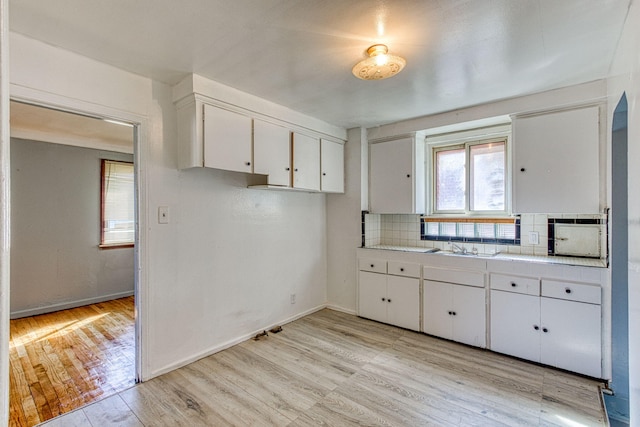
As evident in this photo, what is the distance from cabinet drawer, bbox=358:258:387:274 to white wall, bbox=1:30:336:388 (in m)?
0.93

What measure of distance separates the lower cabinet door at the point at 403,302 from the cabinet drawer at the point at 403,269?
0.04 m

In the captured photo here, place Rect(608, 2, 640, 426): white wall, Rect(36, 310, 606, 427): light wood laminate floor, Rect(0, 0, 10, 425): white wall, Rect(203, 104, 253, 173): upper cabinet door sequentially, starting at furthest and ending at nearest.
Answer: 1. Rect(203, 104, 253, 173): upper cabinet door
2. Rect(36, 310, 606, 427): light wood laminate floor
3. Rect(608, 2, 640, 426): white wall
4. Rect(0, 0, 10, 425): white wall

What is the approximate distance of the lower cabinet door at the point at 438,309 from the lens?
307cm

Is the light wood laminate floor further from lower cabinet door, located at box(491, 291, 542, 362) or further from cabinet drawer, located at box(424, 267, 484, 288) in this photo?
cabinet drawer, located at box(424, 267, 484, 288)

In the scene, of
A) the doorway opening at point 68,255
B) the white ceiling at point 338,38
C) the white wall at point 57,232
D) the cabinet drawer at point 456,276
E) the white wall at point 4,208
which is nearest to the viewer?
the white wall at point 4,208

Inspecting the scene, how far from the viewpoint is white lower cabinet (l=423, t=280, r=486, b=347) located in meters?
2.90

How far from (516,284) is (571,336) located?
20.2 inches

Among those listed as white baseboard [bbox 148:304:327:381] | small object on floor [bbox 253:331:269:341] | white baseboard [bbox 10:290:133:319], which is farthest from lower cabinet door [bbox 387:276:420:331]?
white baseboard [bbox 10:290:133:319]

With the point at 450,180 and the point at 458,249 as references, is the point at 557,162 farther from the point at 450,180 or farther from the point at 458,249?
the point at 458,249

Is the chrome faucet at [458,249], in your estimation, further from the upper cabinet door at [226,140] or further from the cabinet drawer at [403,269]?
the upper cabinet door at [226,140]

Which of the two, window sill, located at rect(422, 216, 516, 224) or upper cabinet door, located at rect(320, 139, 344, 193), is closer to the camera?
window sill, located at rect(422, 216, 516, 224)

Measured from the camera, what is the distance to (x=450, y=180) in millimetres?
3650

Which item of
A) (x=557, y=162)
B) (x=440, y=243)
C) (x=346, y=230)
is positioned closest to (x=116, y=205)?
(x=346, y=230)

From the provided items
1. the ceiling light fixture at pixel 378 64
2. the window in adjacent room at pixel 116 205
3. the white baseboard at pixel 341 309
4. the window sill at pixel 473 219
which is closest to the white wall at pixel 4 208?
the ceiling light fixture at pixel 378 64
